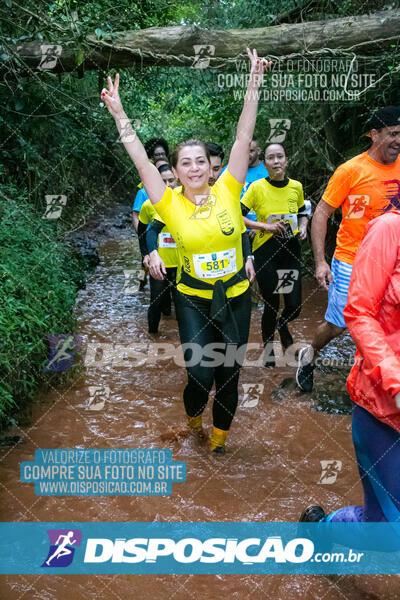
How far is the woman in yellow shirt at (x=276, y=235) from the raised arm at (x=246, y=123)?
145 cm

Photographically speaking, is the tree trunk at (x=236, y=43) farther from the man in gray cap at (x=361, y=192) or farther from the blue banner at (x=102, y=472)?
the blue banner at (x=102, y=472)

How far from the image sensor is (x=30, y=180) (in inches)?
318

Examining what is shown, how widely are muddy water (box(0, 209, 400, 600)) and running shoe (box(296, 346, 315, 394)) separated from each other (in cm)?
9

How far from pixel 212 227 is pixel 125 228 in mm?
9909

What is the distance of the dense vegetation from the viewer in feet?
16.0

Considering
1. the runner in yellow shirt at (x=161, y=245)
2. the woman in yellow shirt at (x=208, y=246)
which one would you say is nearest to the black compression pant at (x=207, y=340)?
the woman in yellow shirt at (x=208, y=246)

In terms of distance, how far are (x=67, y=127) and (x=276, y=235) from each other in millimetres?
5352

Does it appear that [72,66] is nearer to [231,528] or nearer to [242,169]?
[242,169]

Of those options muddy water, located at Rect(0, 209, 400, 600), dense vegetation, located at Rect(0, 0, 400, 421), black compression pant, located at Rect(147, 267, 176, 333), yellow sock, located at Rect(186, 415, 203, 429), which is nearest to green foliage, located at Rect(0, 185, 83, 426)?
dense vegetation, located at Rect(0, 0, 400, 421)

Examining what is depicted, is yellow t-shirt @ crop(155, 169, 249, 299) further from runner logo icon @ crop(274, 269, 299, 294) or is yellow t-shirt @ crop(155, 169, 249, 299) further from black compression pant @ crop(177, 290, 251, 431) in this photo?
runner logo icon @ crop(274, 269, 299, 294)

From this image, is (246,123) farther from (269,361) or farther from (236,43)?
(236,43)

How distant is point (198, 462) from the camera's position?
3.63 metres

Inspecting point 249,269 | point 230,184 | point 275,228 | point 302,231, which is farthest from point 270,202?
point 230,184

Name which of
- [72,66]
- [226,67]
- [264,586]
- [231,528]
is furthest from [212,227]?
[72,66]
